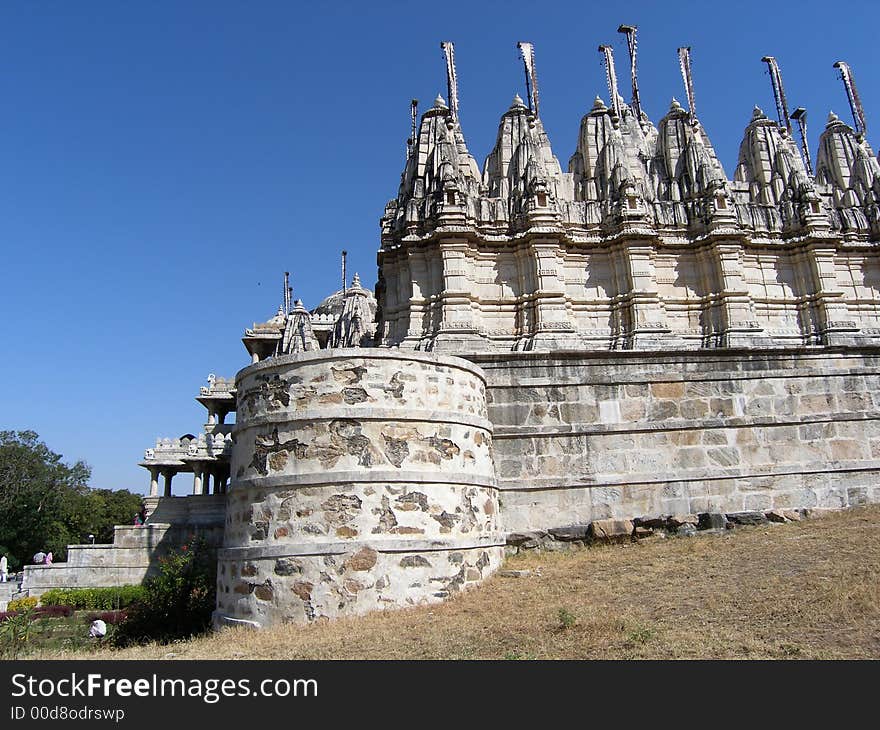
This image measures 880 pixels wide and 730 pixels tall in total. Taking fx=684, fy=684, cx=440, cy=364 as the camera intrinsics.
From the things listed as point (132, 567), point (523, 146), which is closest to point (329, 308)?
point (132, 567)

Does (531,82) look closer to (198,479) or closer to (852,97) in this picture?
(852,97)

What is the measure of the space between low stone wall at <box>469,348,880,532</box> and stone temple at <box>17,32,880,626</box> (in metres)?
0.05

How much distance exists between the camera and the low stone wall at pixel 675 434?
1612 cm

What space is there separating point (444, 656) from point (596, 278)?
14.2 metres

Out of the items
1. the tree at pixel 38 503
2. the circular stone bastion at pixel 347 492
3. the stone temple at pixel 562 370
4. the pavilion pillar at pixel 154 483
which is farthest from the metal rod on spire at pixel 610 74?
the tree at pixel 38 503

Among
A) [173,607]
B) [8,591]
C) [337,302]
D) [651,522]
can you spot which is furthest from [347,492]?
[337,302]

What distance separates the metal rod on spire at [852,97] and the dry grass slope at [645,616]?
878 inches

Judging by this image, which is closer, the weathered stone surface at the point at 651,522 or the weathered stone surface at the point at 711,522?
the weathered stone surface at the point at 651,522

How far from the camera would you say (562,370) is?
56.2 feet

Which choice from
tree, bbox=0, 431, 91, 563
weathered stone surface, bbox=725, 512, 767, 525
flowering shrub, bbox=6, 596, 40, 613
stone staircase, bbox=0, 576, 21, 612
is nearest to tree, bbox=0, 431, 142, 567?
tree, bbox=0, 431, 91, 563

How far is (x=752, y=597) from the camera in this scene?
989cm

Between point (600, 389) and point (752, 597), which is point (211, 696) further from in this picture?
point (600, 389)

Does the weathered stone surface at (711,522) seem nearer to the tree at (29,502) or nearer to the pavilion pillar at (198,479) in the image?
the pavilion pillar at (198,479)

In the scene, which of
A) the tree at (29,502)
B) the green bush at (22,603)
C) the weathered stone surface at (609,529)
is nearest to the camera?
the weathered stone surface at (609,529)
